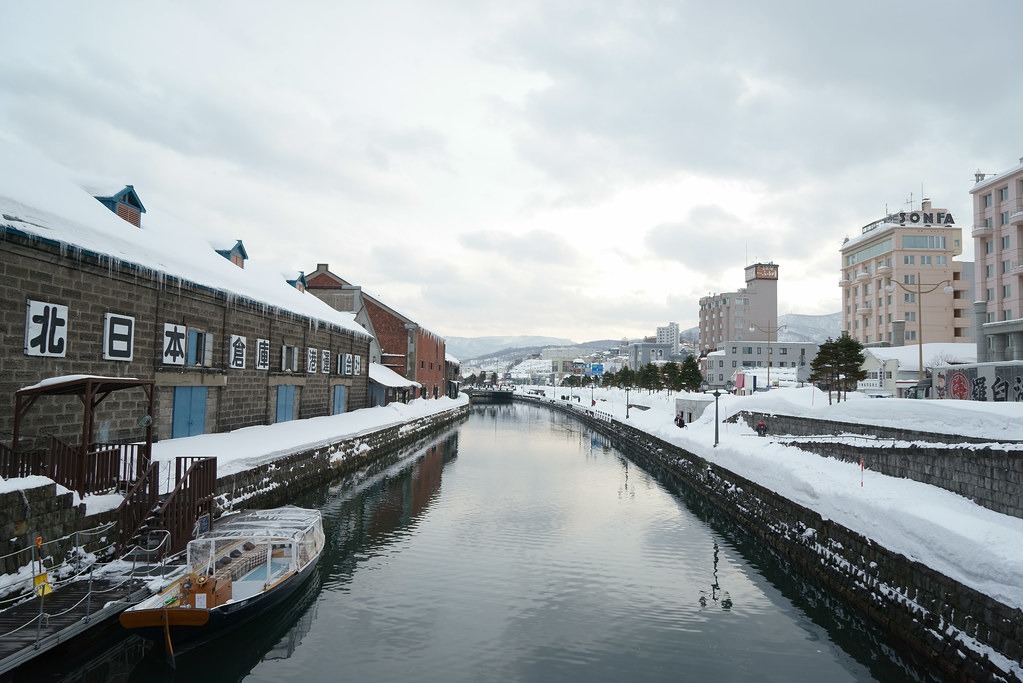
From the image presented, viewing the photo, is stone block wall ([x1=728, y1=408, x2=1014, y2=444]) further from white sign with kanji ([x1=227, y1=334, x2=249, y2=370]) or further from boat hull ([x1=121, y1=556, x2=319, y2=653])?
white sign with kanji ([x1=227, y1=334, x2=249, y2=370])

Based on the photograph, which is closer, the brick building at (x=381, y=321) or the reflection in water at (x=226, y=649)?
the reflection in water at (x=226, y=649)

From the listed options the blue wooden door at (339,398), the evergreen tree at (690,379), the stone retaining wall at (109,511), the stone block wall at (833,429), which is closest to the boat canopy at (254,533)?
A: the stone retaining wall at (109,511)

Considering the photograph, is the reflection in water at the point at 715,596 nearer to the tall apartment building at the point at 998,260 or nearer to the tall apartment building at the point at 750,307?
the tall apartment building at the point at 998,260

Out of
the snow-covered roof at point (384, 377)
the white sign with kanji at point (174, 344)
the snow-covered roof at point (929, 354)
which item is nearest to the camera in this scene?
the white sign with kanji at point (174, 344)

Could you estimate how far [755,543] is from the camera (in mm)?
23766

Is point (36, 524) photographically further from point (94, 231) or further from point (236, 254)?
point (236, 254)

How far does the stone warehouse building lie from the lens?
1883 cm

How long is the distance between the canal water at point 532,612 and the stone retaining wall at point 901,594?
605 millimetres

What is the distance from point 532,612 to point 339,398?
36091mm

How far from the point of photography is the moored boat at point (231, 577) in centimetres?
1266

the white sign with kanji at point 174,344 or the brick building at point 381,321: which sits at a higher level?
the brick building at point 381,321

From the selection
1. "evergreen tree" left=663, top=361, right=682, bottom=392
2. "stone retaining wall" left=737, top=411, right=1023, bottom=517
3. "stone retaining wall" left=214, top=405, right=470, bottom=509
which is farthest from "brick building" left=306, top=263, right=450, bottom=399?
"stone retaining wall" left=737, top=411, right=1023, bottom=517

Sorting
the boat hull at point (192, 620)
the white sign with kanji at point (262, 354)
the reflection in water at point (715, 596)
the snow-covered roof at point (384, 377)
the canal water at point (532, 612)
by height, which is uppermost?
the white sign with kanji at point (262, 354)

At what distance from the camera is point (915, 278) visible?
85.0 meters
